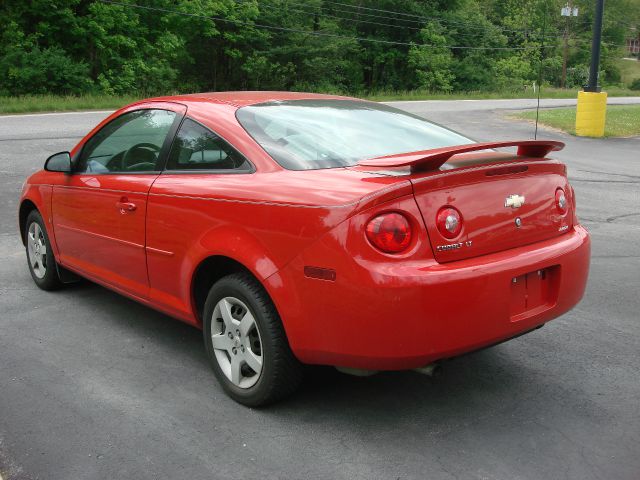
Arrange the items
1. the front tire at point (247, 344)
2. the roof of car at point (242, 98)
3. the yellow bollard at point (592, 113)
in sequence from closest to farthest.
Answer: the front tire at point (247, 344) < the roof of car at point (242, 98) < the yellow bollard at point (592, 113)

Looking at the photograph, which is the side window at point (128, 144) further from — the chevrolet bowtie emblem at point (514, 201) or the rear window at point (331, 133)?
the chevrolet bowtie emblem at point (514, 201)

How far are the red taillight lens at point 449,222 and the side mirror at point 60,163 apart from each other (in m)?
2.92

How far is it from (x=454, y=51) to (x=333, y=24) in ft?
37.3

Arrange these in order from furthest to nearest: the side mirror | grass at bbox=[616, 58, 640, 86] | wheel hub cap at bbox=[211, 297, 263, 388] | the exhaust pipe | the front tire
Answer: grass at bbox=[616, 58, 640, 86] → the side mirror → wheel hub cap at bbox=[211, 297, 263, 388] → the front tire → the exhaust pipe

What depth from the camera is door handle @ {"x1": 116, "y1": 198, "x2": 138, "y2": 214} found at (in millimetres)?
4300

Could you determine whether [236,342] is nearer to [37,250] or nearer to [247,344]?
[247,344]

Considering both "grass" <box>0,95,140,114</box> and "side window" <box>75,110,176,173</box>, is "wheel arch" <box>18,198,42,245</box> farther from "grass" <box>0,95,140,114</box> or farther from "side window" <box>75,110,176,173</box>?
"grass" <box>0,95,140,114</box>

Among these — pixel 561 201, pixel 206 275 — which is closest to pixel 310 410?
pixel 206 275

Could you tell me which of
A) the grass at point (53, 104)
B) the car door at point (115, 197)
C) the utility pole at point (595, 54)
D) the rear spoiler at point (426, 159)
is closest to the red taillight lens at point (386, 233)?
the rear spoiler at point (426, 159)

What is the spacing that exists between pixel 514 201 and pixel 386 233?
2.40ft

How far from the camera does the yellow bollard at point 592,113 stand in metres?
18.3

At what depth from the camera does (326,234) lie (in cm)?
314

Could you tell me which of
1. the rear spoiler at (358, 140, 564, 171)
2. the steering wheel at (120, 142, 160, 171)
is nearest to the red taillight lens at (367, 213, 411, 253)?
the rear spoiler at (358, 140, 564, 171)

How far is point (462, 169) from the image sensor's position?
10.9 ft
